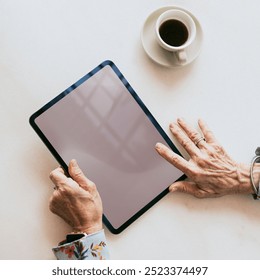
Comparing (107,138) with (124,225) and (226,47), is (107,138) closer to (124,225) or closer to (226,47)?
(124,225)

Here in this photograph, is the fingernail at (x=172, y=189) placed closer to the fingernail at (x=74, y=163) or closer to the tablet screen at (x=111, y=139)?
the tablet screen at (x=111, y=139)

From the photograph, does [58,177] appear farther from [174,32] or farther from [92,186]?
[174,32]

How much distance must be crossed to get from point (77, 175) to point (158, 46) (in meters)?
0.37

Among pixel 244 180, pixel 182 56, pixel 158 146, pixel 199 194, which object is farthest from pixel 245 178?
pixel 182 56

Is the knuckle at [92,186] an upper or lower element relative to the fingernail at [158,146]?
upper

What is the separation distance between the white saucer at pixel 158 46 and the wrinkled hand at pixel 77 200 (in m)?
0.32

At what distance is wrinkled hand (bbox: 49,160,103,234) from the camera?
91 cm

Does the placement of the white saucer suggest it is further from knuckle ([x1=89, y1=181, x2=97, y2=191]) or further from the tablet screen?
knuckle ([x1=89, y1=181, x2=97, y2=191])

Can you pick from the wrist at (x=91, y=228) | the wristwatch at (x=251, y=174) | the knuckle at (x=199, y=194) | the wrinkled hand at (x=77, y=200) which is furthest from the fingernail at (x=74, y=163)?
the wristwatch at (x=251, y=174)

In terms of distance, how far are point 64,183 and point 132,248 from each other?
0.23 m

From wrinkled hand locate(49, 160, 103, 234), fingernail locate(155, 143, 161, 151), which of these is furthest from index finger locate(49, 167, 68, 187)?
fingernail locate(155, 143, 161, 151)

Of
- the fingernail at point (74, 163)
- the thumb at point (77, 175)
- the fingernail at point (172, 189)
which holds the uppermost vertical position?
the fingernail at point (74, 163)

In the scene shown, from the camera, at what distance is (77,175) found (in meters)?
0.92

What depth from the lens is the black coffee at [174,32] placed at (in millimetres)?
948
